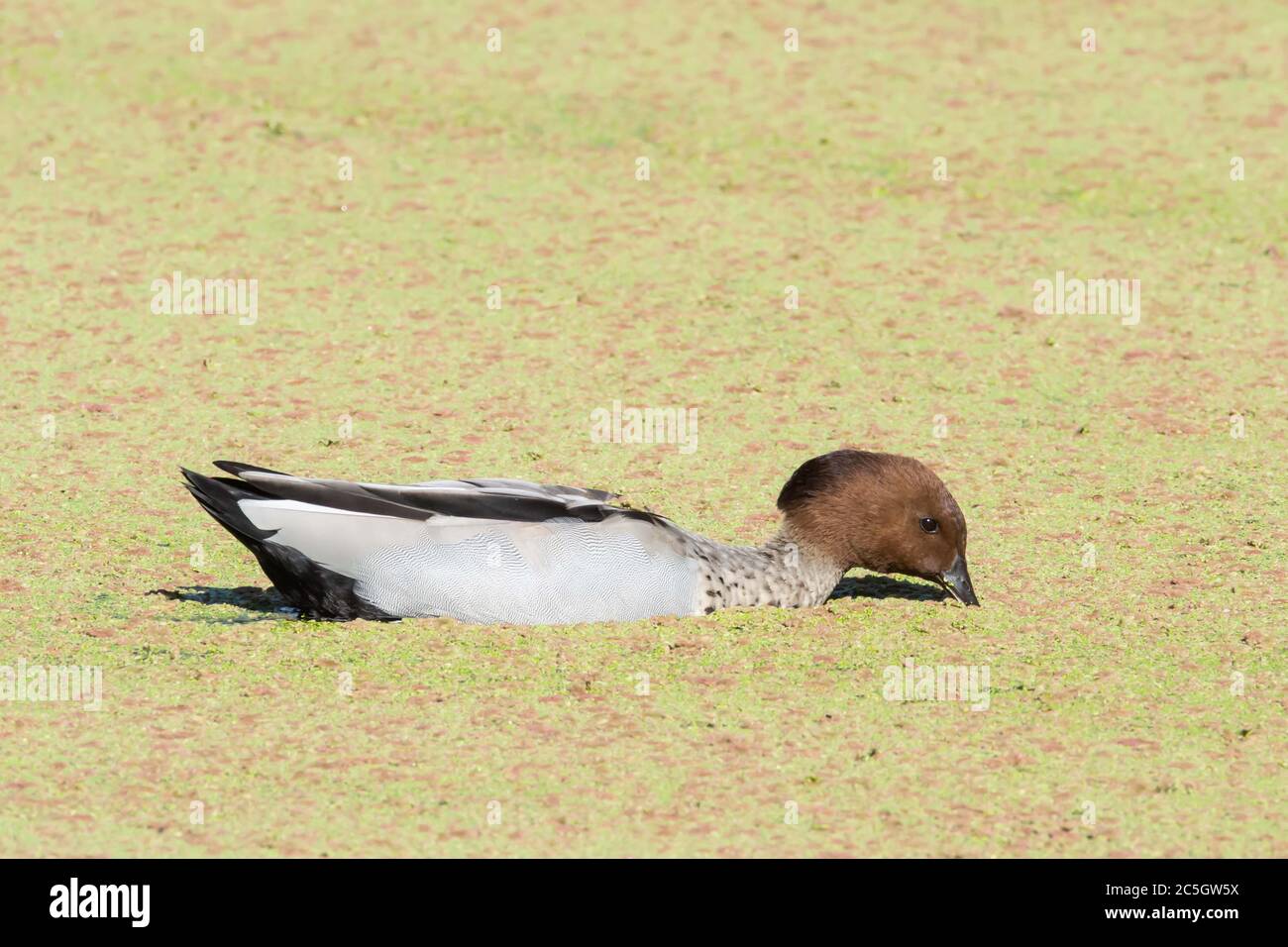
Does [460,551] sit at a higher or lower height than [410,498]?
lower

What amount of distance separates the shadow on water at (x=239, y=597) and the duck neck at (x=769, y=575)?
1430mm

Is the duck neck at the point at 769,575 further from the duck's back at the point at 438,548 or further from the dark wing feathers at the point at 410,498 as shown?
the dark wing feathers at the point at 410,498

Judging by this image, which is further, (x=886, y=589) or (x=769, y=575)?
(x=886, y=589)

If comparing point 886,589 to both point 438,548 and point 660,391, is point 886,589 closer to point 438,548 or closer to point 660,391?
point 438,548

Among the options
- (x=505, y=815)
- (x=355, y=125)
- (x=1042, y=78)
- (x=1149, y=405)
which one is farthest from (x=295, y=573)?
(x=1042, y=78)

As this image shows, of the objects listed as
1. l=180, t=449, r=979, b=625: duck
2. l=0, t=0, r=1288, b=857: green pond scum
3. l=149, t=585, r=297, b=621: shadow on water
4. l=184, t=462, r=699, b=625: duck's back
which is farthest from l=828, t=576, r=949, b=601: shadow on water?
l=149, t=585, r=297, b=621: shadow on water

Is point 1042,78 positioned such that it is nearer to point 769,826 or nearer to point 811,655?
point 811,655

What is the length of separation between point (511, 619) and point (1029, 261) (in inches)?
221

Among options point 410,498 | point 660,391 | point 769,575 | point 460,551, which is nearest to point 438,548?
point 460,551

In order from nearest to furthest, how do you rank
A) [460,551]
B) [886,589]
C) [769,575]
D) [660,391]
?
[460,551] → [769,575] → [886,589] → [660,391]

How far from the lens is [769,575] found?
6.71m

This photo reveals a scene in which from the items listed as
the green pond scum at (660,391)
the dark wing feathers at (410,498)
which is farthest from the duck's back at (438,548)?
the green pond scum at (660,391)

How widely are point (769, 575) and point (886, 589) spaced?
69 centimetres

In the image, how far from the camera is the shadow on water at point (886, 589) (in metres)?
7.06
